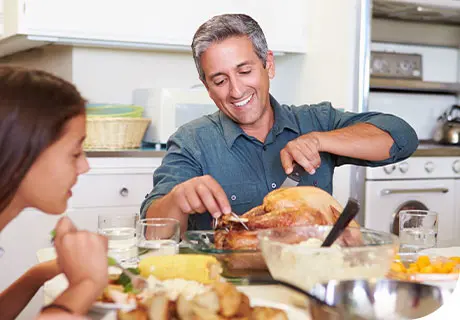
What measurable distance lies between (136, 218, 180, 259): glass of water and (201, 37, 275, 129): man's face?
67 cm

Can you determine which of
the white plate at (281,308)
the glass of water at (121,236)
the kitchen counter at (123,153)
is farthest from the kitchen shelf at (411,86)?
the white plate at (281,308)

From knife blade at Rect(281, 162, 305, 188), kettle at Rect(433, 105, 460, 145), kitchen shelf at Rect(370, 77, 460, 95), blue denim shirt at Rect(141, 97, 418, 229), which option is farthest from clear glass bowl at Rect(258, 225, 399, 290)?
kettle at Rect(433, 105, 460, 145)

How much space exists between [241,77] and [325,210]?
26.7 inches

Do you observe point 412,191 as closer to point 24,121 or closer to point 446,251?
point 446,251

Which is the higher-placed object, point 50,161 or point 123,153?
point 50,161

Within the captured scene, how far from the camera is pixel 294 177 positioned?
152 cm

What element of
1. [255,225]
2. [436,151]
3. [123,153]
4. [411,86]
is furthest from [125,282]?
[411,86]

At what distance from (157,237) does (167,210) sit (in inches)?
9.7

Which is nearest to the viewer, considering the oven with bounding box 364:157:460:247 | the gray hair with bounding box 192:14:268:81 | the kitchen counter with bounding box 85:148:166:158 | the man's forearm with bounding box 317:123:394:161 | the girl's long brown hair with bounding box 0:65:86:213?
the girl's long brown hair with bounding box 0:65:86:213

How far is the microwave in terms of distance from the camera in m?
3.13

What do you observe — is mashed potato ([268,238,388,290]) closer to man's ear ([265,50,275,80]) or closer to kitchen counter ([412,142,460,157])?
man's ear ([265,50,275,80])

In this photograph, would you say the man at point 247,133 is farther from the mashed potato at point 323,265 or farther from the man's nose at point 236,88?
the mashed potato at point 323,265

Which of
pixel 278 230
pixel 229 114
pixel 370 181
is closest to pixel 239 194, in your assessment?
pixel 229 114

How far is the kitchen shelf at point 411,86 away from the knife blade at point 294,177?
2046 mm
